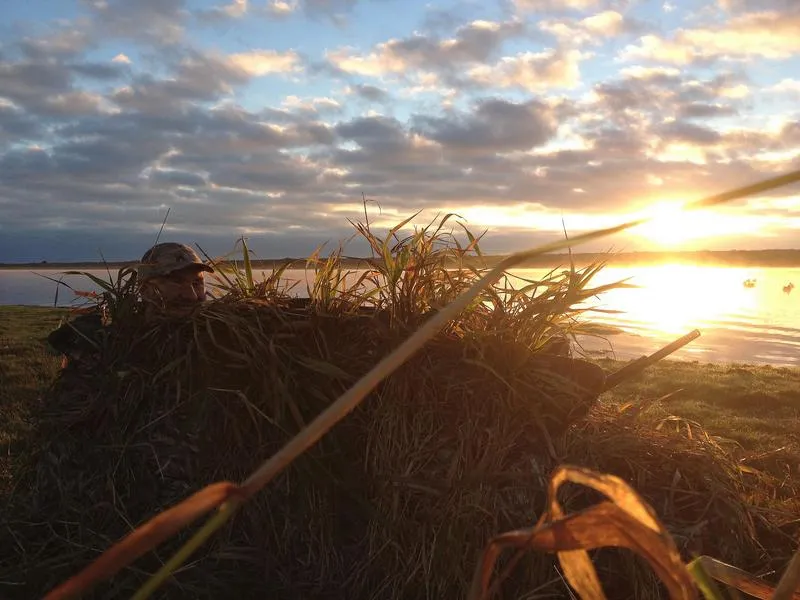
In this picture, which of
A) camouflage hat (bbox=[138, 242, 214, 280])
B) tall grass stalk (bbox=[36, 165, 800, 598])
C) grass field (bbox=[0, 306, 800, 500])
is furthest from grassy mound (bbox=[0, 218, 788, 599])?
grass field (bbox=[0, 306, 800, 500])

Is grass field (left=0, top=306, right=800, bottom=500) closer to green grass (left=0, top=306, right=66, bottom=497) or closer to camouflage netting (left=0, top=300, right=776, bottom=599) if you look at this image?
green grass (left=0, top=306, right=66, bottom=497)

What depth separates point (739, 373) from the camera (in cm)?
1141

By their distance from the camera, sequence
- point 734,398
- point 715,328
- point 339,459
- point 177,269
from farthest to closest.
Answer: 1. point 715,328
2. point 734,398
3. point 177,269
4. point 339,459

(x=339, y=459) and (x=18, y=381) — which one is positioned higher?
(x=339, y=459)

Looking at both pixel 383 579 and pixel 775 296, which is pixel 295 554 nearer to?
pixel 383 579

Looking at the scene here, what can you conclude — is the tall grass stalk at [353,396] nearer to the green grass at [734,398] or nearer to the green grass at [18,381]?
the green grass at [18,381]

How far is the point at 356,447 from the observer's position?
2617mm

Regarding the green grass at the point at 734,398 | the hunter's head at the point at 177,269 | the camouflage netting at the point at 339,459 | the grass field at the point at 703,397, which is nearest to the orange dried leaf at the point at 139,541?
the camouflage netting at the point at 339,459

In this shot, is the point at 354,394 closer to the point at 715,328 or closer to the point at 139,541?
the point at 139,541

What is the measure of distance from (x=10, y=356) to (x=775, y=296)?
115 feet

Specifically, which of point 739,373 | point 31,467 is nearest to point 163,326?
point 31,467

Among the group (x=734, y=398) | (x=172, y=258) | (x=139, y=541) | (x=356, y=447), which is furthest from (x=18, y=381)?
(x=139, y=541)

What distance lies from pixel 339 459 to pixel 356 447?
0.09 metres

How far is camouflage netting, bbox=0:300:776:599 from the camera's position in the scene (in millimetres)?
2428
